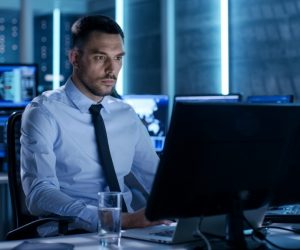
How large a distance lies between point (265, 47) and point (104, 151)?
2856 millimetres

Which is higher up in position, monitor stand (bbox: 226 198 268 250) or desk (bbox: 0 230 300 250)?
monitor stand (bbox: 226 198 268 250)

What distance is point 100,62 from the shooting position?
2434mm

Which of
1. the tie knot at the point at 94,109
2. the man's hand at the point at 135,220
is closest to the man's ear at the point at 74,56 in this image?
the tie knot at the point at 94,109

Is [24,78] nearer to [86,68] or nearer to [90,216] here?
[86,68]

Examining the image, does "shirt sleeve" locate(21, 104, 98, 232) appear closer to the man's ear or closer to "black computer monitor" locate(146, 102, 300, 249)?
the man's ear

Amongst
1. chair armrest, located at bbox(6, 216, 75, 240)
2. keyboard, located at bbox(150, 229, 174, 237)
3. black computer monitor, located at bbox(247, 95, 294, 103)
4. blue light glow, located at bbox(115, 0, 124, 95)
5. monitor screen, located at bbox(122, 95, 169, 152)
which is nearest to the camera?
keyboard, located at bbox(150, 229, 174, 237)

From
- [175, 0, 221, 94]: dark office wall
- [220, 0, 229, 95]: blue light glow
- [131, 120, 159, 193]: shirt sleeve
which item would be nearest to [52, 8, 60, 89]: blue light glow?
[175, 0, 221, 94]: dark office wall

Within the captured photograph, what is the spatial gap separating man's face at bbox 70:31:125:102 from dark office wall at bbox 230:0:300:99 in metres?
2.52

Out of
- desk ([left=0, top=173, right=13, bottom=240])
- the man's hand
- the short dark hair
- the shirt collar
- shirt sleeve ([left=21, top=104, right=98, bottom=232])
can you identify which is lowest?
desk ([left=0, top=173, right=13, bottom=240])

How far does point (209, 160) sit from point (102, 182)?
3.21 feet

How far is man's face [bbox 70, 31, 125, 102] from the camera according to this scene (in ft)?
7.95

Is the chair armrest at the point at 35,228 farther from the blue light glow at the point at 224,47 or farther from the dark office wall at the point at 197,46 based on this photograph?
the dark office wall at the point at 197,46

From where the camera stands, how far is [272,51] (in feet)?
16.1

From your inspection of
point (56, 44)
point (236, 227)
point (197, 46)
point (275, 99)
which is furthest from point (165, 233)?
point (56, 44)
